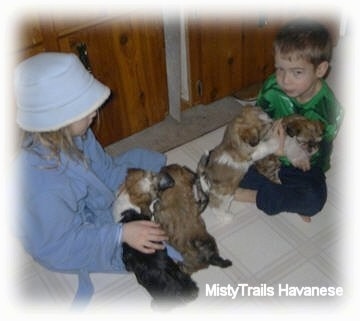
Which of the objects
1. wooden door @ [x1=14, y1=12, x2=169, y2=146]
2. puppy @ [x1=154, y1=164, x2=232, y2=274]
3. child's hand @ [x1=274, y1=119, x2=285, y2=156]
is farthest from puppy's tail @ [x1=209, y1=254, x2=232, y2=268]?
wooden door @ [x1=14, y1=12, x2=169, y2=146]

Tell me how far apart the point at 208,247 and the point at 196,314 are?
0.31m

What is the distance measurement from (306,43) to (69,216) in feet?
4.19

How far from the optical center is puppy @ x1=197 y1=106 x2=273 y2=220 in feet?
7.12

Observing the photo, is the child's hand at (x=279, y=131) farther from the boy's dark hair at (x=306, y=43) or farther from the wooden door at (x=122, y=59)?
the wooden door at (x=122, y=59)

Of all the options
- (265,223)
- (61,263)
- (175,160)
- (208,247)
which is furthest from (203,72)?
(61,263)

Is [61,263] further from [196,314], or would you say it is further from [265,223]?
[265,223]

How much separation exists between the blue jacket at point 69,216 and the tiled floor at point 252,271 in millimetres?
130

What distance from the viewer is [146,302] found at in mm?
2133

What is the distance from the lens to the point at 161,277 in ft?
6.17

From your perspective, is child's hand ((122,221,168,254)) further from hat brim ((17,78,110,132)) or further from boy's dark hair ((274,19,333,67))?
boy's dark hair ((274,19,333,67))

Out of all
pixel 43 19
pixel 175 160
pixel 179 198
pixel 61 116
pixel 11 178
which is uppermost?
pixel 43 19

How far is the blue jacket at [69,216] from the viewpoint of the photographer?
6.19 ft

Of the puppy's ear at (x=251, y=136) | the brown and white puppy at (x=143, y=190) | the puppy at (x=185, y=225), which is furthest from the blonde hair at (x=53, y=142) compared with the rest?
the puppy's ear at (x=251, y=136)

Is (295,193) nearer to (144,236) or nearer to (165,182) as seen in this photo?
(165,182)
